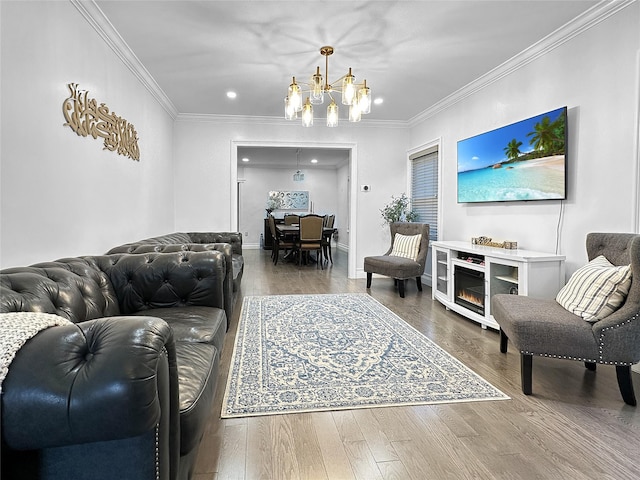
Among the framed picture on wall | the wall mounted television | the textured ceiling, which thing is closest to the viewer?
the textured ceiling

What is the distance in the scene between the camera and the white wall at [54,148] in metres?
1.83

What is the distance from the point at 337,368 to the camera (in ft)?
8.13

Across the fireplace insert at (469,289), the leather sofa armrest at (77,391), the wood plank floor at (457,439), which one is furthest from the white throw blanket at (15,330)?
the fireplace insert at (469,289)

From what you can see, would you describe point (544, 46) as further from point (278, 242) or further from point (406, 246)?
point (278, 242)

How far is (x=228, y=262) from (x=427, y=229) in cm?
298

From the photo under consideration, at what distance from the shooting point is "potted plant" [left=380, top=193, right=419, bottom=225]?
590 centimetres

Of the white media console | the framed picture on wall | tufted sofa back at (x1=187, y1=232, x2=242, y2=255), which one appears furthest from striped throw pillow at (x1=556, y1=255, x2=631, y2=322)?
the framed picture on wall

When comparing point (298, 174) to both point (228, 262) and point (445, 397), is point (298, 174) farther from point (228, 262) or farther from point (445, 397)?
point (445, 397)

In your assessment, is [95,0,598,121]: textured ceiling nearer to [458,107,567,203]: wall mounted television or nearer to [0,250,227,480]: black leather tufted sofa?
[458,107,567,203]: wall mounted television

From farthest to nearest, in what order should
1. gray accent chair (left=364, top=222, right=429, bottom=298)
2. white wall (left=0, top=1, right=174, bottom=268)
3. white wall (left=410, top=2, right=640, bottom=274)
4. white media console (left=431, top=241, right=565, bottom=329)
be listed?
gray accent chair (left=364, top=222, right=429, bottom=298), white media console (left=431, top=241, right=565, bottom=329), white wall (left=410, top=2, right=640, bottom=274), white wall (left=0, top=1, right=174, bottom=268)

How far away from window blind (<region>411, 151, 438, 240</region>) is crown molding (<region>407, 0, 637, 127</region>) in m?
0.91

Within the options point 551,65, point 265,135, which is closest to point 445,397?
point 551,65

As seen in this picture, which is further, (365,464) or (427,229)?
(427,229)

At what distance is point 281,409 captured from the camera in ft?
6.51
